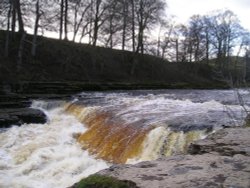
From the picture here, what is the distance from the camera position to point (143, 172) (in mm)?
3982

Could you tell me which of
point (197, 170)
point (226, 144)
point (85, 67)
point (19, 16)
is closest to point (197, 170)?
point (197, 170)

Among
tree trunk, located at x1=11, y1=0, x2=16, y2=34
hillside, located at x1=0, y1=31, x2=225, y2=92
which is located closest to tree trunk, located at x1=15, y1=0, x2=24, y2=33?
tree trunk, located at x1=11, y1=0, x2=16, y2=34

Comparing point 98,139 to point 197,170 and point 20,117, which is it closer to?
point 20,117

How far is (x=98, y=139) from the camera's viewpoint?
12.3 meters

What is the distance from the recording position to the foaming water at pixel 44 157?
953 cm

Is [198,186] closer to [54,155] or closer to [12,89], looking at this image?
[54,155]

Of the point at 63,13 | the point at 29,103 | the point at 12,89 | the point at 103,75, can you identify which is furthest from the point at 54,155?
the point at 63,13

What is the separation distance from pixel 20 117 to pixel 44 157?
5.60 meters

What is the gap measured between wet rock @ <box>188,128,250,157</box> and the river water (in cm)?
156

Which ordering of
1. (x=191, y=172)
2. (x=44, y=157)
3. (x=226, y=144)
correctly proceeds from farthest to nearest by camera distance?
1. (x=44, y=157)
2. (x=226, y=144)
3. (x=191, y=172)

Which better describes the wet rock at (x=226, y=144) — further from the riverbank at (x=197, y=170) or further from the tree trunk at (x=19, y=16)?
the tree trunk at (x=19, y=16)

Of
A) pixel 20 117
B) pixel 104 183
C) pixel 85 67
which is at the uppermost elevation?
pixel 85 67

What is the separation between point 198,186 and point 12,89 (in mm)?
21294

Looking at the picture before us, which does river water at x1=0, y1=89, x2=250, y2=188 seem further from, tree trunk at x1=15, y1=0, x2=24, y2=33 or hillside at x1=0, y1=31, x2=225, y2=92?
tree trunk at x1=15, y1=0, x2=24, y2=33
